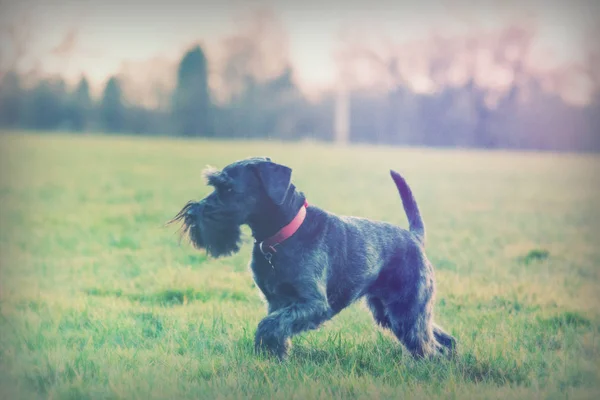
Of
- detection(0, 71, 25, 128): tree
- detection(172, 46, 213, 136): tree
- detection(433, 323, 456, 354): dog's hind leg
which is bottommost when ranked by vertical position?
Result: detection(433, 323, 456, 354): dog's hind leg

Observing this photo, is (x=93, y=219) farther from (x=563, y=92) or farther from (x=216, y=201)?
(x=563, y=92)

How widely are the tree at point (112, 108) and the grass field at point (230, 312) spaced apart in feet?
8.51

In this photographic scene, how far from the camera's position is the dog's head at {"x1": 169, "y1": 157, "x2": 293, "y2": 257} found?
389 centimetres

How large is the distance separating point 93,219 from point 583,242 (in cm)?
858

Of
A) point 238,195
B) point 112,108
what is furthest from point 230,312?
point 112,108

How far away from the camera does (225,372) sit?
12.2 feet

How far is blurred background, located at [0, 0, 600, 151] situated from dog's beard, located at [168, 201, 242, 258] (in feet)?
6.16

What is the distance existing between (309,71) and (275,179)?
26.6ft

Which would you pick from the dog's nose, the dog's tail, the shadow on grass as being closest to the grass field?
the shadow on grass

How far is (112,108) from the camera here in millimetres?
15625

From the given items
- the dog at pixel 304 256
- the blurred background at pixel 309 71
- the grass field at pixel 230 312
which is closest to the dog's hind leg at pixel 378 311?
the dog at pixel 304 256

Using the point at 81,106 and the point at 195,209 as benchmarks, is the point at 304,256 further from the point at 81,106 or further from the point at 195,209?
the point at 81,106

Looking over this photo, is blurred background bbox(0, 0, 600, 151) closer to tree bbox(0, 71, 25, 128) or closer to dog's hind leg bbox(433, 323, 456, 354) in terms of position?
tree bbox(0, 71, 25, 128)

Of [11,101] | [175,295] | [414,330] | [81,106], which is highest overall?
[81,106]
